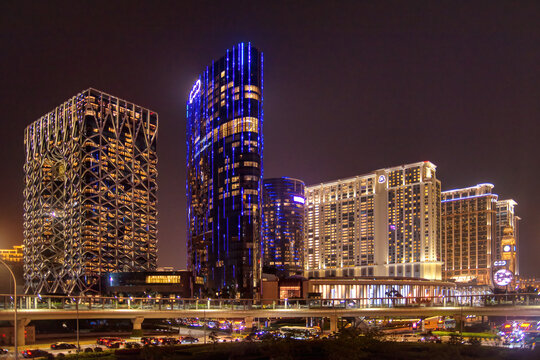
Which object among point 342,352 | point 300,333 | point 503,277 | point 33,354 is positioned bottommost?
point 300,333

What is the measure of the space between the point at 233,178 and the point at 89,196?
171ft

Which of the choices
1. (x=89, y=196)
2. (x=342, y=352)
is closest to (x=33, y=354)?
(x=342, y=352)

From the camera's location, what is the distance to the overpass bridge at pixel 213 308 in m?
60.8

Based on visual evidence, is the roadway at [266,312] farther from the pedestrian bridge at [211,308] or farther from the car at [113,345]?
the car at [113,345]

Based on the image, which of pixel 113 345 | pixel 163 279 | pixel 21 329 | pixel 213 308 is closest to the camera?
pixel 21 329

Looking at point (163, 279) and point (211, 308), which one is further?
point (163, 279)

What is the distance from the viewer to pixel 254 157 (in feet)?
526

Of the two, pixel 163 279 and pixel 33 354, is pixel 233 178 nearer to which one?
pixel 163 279

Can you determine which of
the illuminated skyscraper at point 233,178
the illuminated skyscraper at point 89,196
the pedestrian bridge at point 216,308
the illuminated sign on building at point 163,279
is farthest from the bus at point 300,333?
the illuminated skyscraper at point 89,196

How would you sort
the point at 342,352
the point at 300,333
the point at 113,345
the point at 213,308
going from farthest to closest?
the point at 213,308 → the point at 300,333 → the point at 113,345 → the point at 342,352

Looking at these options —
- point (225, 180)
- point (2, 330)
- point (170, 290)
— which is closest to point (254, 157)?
point (225, 180)

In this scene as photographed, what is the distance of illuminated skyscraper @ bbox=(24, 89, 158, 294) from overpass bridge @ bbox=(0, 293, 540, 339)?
99.1 meters

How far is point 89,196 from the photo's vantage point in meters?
175

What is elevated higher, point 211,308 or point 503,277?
point 503,277
